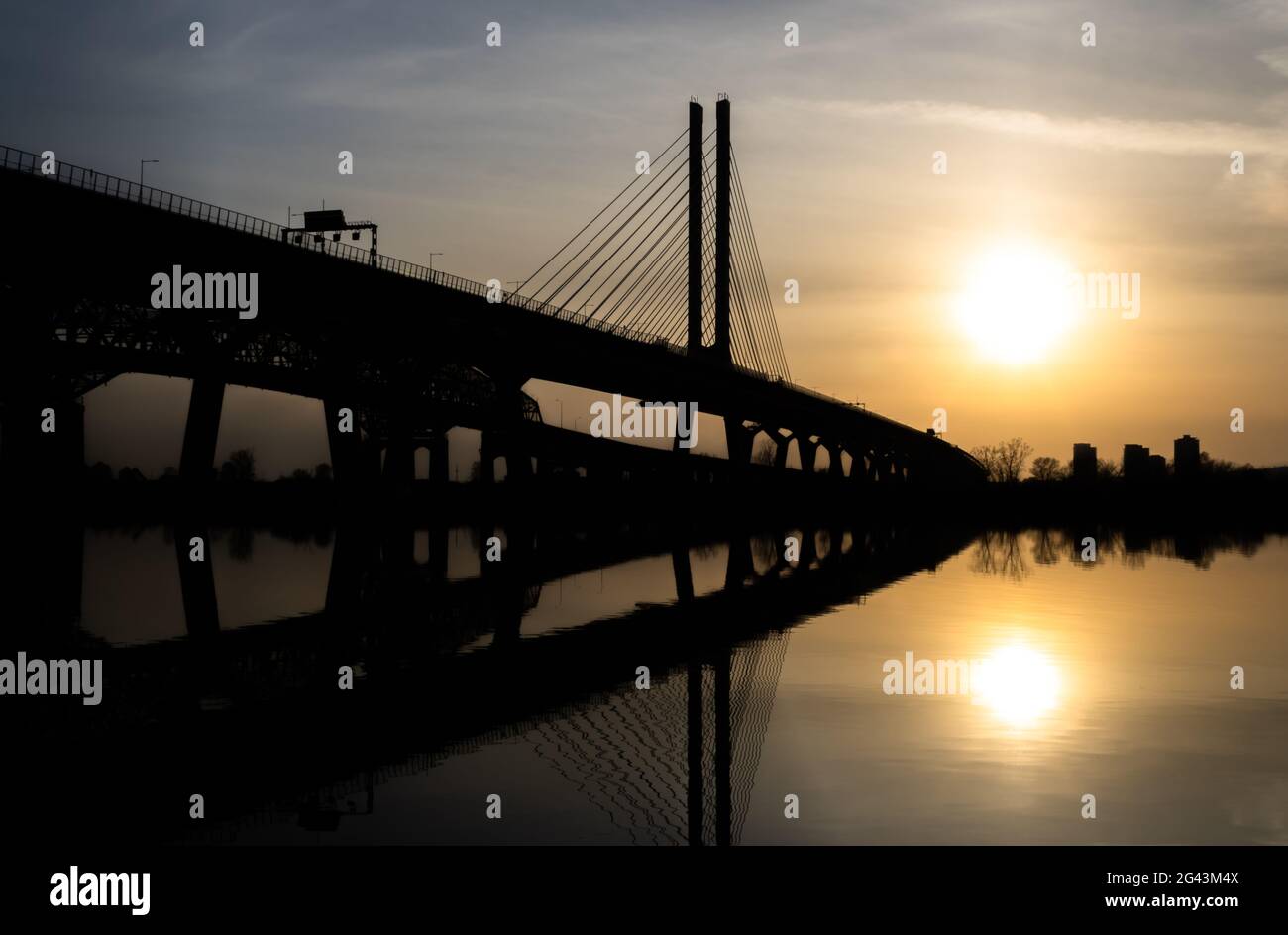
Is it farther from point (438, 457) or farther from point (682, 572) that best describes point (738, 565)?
point (438, 457)

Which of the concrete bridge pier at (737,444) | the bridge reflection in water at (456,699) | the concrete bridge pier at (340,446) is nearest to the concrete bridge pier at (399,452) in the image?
the concrete bridge pier at (340,446)

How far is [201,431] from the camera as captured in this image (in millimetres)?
70062

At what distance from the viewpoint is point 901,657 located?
89.7 feet

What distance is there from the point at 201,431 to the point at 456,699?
2088 inches

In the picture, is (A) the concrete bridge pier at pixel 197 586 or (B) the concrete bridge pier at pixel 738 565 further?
(B) the concrete bridge pier at pixel 738 565

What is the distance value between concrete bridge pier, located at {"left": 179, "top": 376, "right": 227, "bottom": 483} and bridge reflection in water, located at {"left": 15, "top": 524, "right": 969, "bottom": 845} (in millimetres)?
28586

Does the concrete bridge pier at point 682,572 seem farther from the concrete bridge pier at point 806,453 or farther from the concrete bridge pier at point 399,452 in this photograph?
the concrete bridge pier at point 806,453

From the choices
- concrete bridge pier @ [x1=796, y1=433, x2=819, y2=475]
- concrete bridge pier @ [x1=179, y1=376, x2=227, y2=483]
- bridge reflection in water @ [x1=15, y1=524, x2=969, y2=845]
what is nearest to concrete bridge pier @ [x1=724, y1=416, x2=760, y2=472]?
concrete bridge pier @ [x1=796, y1=433, x2=819, y2=475]

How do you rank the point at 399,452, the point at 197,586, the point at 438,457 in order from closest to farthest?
the point at 197,586, the point at 399,452, the point at 438,457

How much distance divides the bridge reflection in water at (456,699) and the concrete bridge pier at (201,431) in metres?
28.6

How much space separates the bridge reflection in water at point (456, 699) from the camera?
1503cm

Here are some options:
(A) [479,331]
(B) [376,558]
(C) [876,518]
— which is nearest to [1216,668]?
(B) [376,558]

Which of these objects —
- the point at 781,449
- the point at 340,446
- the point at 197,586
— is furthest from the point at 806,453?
the point at 197,586
